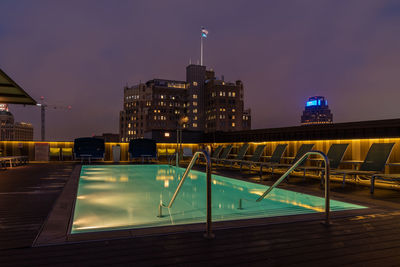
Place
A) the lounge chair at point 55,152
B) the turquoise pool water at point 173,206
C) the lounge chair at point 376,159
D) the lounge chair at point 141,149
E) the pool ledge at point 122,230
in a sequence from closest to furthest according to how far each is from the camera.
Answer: the pool ledge at point 122,230 < the turquoise pool water at point 173,206 < the lounge chair at point 376,159 < the lounge chair at point 141,149 < the lounge chair at point 55,152

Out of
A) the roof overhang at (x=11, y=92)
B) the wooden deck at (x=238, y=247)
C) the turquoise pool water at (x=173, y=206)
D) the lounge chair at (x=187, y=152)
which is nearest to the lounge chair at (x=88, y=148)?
the lounge chair at (x=187, y=152)

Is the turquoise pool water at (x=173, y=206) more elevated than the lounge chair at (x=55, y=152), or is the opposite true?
the lounge chair at (x=55, y=152)

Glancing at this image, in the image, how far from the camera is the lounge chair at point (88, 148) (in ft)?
41.4

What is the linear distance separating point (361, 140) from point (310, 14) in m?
24.0

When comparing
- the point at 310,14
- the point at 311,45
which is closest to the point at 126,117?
the point at 311,45

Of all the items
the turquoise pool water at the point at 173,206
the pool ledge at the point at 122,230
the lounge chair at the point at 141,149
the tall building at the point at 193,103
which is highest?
the tall building at the point at 193,103

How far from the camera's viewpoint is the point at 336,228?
2.54 meters

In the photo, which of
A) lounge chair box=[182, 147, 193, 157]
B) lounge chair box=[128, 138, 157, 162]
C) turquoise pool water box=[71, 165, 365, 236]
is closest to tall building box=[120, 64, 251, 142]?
lounge chair box=[182, 147, 193, 157]

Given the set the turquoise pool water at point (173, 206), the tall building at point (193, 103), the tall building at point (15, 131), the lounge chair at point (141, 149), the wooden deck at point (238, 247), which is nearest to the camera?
the wooden deck at point (238, 247)

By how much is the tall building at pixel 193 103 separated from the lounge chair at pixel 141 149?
69634mm

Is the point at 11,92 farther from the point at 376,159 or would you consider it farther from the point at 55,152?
the point at 376,159

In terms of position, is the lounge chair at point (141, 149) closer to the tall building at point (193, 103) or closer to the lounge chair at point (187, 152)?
the lounge chair at point (187, 152)

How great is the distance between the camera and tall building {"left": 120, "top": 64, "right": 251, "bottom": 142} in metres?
83.5

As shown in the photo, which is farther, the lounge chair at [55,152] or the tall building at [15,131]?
the tall building at [15,131]
